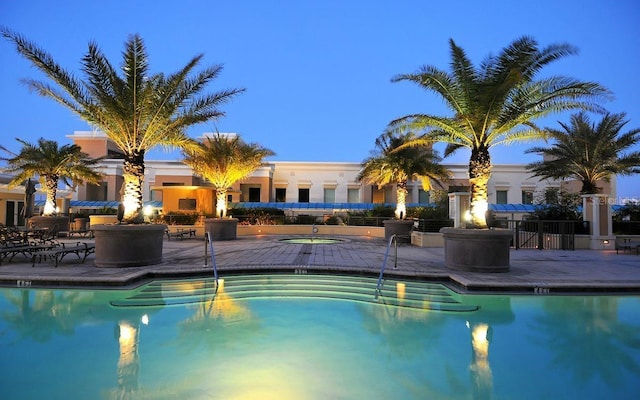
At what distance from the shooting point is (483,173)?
10.8 m

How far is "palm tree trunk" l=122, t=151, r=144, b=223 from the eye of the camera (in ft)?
36.2

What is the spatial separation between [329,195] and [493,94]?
31.9 meters

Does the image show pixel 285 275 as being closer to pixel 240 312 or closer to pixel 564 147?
pixel 240 312

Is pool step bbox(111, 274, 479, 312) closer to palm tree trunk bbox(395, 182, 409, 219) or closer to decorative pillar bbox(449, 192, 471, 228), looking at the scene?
decorative pillar bbox(449, 192, 471, 228)

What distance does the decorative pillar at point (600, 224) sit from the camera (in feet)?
A: 55.3

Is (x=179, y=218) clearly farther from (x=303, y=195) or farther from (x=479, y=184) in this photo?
(x=303, y=195)

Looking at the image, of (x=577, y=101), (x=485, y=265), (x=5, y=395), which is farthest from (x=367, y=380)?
(x=577, y=101)

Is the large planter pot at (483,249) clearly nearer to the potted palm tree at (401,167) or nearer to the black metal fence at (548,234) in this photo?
the black metal fence at (548,234)

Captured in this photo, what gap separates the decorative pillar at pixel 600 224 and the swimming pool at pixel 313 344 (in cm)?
1060

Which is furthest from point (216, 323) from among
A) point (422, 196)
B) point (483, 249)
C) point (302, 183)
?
point (422, 196)

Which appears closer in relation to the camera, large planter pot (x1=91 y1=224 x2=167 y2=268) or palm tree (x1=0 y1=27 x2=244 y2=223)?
large planter pot (x1=91 y1=224 x2=167 y2=268)

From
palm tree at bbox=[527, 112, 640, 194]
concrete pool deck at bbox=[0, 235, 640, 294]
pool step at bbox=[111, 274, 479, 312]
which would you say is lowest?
pool step at bbox=[111, 274, 479, 312]

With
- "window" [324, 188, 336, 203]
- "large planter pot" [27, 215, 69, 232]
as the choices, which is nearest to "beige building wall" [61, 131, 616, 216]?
"window" [324, 188, 336, 203]

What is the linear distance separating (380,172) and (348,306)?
1595 cm
